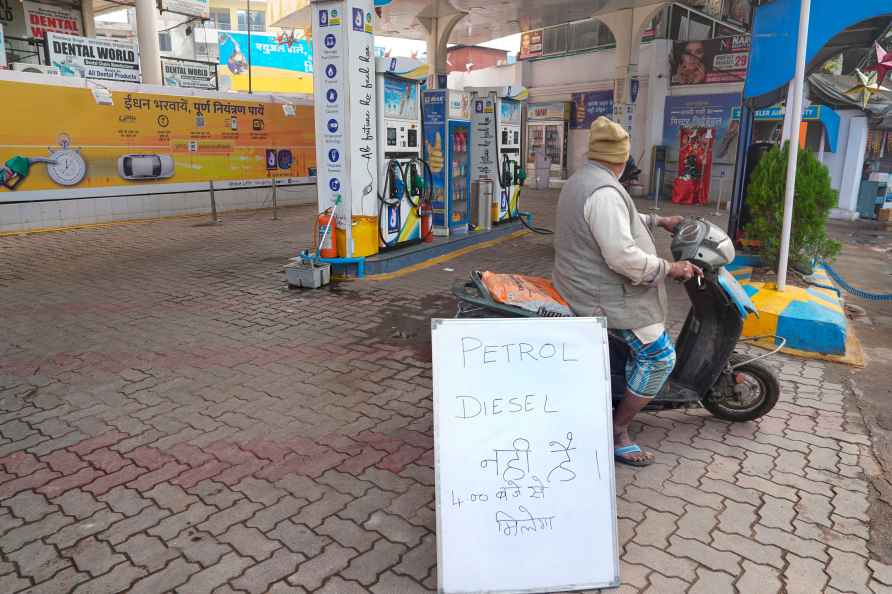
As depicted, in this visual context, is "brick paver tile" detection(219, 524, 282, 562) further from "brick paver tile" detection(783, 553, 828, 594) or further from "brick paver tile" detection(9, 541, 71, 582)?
"brick paver tile" detection(783, 553, 828, 594)

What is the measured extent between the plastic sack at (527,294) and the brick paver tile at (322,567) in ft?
4.55

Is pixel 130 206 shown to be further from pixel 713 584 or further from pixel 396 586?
pixel 713 584

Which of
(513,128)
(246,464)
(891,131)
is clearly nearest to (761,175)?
(513,128)

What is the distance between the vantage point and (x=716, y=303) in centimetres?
345

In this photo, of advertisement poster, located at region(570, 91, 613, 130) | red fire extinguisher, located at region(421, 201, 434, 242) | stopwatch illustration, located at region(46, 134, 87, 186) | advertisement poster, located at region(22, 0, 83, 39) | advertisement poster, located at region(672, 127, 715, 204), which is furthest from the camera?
advertisement poster, located at region(570, 91, 613, 130)

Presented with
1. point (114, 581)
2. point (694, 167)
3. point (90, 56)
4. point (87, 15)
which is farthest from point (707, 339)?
point (87, 15)

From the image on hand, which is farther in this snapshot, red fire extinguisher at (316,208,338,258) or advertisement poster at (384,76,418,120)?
advertisement poster at (384,76,418,120)

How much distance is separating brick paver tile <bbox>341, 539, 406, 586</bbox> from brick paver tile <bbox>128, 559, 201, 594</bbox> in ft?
2.02

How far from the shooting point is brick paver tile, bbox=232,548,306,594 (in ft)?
7.92

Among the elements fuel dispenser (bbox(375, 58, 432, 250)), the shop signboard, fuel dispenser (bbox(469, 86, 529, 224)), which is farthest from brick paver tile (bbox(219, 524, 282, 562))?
the shop signboard

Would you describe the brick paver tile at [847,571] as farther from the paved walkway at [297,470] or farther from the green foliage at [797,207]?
the green foliage at [797,207]

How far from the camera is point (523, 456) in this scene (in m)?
2.37

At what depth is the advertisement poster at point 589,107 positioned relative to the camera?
19.4 m

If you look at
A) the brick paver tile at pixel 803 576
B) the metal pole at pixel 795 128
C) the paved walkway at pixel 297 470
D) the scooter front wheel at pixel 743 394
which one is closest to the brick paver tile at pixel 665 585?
the paved walkway at pixel 297 470
